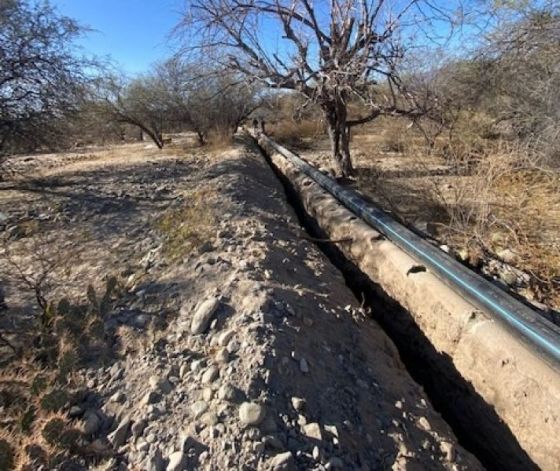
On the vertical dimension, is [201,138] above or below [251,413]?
above

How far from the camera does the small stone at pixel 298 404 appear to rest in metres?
1.90

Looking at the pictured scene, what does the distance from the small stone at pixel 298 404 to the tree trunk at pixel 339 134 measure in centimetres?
616

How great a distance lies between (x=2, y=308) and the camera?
3172 mm

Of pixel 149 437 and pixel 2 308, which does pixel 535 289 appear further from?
pixel 2 308

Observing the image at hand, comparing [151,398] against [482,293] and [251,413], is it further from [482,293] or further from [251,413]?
[482,293]

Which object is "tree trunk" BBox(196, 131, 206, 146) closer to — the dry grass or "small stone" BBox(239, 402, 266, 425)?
the dry grass

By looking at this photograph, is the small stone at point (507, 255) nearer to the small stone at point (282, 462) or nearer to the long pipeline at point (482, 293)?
the long pipeline at point (482, 293)

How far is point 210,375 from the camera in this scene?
6.70 ft

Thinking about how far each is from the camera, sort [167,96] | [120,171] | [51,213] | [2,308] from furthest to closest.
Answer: [167,96] < [120,171] < [51,213] < [2,308]

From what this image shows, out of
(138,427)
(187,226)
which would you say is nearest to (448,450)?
(138,427)

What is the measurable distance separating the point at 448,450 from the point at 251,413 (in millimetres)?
960

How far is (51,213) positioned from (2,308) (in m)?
2.68

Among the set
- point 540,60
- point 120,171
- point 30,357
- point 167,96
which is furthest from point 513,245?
point 167,96

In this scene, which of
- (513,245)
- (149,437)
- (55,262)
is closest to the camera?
(149,437)
